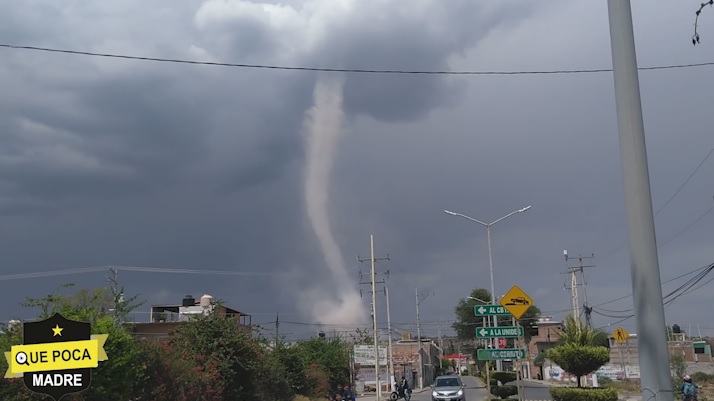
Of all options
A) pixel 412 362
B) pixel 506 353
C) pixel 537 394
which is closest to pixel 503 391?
pixel 537 394

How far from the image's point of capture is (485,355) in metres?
23.5

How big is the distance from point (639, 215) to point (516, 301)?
1253cm

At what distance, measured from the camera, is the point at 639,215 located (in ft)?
23.9

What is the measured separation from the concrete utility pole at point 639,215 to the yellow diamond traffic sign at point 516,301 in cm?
1218

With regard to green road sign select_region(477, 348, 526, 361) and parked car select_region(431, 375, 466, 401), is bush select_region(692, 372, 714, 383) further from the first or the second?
green road sign select_region(477, 348, 526, 361)

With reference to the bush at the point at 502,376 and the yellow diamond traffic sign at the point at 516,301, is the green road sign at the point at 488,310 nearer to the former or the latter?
the yellow diamond traffic sign at the point at 516,301

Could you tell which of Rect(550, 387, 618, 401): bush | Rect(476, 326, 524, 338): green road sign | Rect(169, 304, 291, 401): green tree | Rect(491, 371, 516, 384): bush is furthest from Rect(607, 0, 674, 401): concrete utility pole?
Rect(491, 371, 516, 384): bush

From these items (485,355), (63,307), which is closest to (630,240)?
(63,307)

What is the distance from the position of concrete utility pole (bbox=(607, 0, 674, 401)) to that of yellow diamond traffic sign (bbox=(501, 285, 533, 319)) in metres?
12.2

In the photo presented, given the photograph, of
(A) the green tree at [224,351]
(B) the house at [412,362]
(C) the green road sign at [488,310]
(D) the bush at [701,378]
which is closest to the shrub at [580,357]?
(C) the green road sign at [488,310]

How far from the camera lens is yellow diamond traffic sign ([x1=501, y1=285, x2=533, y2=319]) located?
63.5 ft

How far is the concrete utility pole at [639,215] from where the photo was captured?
23.2 ft

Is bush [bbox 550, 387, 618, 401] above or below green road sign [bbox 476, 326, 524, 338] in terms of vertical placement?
below

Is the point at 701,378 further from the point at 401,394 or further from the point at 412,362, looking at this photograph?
the point at 412,362
